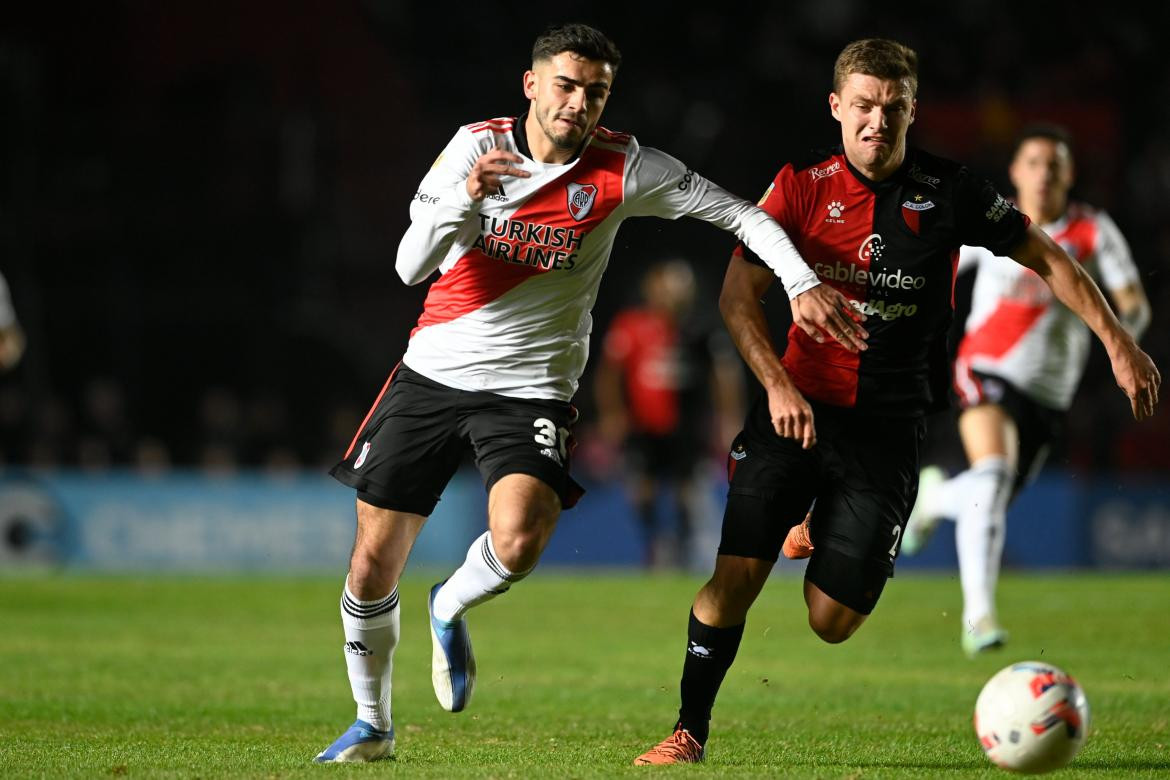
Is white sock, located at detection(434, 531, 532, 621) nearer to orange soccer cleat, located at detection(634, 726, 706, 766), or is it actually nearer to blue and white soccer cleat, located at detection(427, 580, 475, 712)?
blue and white soccer cleat, located at detection(427, 580, 475, 712)

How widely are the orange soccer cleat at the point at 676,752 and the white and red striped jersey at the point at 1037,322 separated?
4.22 m

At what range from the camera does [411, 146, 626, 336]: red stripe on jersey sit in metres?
5.98

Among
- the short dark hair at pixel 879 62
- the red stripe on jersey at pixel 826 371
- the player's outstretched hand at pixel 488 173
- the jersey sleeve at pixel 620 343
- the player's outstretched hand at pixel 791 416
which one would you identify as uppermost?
the short dark hair at pixel 879 62

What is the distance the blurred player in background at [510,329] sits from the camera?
231 inches

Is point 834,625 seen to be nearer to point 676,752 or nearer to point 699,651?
point 699,651

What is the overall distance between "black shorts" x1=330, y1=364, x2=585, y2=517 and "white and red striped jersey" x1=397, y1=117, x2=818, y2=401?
0.07m

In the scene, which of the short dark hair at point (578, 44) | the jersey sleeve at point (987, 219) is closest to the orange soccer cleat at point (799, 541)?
the jersey sleeve at point (987, 219)

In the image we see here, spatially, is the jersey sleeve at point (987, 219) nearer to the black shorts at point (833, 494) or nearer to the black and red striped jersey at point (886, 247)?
the black and red striped jersey at point (886, 247)

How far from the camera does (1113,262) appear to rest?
9.49 meters

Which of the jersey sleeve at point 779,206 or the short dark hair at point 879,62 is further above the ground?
the short dark hair at point 879,62

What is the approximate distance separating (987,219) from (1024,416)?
3873 millimetres

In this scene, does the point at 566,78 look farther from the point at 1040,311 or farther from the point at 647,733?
the point at 1040,311

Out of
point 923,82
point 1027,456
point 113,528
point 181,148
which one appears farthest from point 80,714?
point 923,82

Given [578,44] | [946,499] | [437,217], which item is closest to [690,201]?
[578,44]
